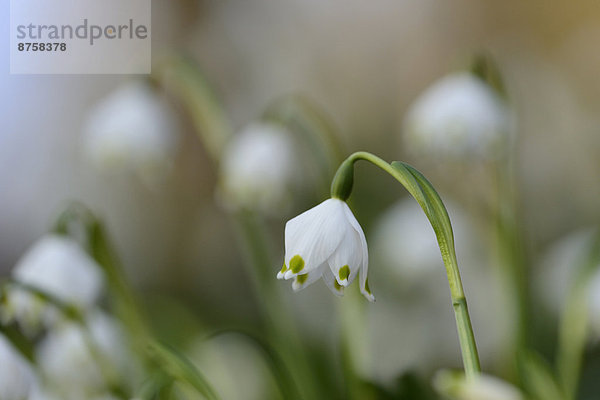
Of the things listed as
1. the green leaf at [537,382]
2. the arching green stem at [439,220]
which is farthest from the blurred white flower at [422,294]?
the arching green stem at [439,220]

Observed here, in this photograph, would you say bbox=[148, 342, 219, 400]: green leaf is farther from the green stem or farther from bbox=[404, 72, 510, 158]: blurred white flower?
bbox=[404, 72, 510, 158]: blurred white flower

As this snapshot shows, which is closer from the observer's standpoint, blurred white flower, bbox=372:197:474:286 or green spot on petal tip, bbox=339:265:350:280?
green spot on petal tip, bbox=339:265:350:280

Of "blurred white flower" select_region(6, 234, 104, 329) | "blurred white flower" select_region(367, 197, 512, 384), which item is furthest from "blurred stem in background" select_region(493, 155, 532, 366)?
"blurred white flower" select_region(6, 234, 104, 329)

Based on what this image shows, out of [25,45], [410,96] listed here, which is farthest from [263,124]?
[410,96]

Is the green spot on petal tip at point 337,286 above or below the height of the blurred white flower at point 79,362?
above

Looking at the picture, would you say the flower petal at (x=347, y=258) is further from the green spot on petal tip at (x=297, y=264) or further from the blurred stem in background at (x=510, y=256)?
the blurred stem in background at (x=510, y=256)

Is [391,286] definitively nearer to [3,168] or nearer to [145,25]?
[145,25]
